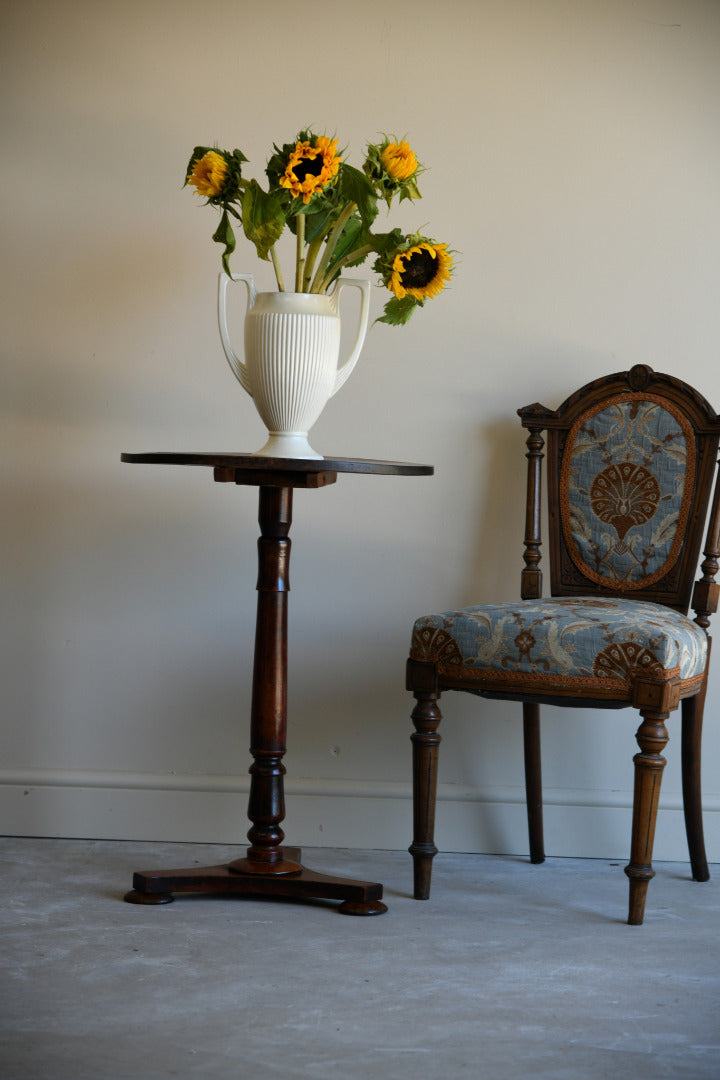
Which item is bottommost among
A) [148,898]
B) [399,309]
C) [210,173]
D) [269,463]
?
[148,898]

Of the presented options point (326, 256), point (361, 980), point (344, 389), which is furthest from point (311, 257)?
point (361, 980)

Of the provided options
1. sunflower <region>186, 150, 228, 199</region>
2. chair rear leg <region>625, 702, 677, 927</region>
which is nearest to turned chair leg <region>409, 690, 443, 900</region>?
chair rear leg <region>625, 702, 677, 927</region>

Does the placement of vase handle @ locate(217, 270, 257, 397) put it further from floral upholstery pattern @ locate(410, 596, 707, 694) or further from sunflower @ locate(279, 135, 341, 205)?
floral upholstery pattern @ locate(410, 596, 707, 694)

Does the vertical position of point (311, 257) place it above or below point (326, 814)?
above

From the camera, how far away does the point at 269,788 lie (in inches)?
80.5

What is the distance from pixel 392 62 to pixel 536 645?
138 centimetres

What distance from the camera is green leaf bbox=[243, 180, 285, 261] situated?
1.97 metres

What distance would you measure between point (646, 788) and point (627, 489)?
0.67 m

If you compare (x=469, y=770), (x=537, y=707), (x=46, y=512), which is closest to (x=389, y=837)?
(x=469, y=770)

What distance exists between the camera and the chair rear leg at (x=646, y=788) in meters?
1.92

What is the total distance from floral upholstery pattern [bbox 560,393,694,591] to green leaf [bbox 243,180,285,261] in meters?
0.79

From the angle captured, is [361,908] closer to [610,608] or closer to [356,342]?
[610,608]

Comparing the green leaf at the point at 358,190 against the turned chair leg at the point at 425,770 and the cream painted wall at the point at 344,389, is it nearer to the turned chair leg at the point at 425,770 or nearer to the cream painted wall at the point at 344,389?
the cream painted wall at the point at 344,389

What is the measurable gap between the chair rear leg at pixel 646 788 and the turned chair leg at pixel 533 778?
0.44 meters
